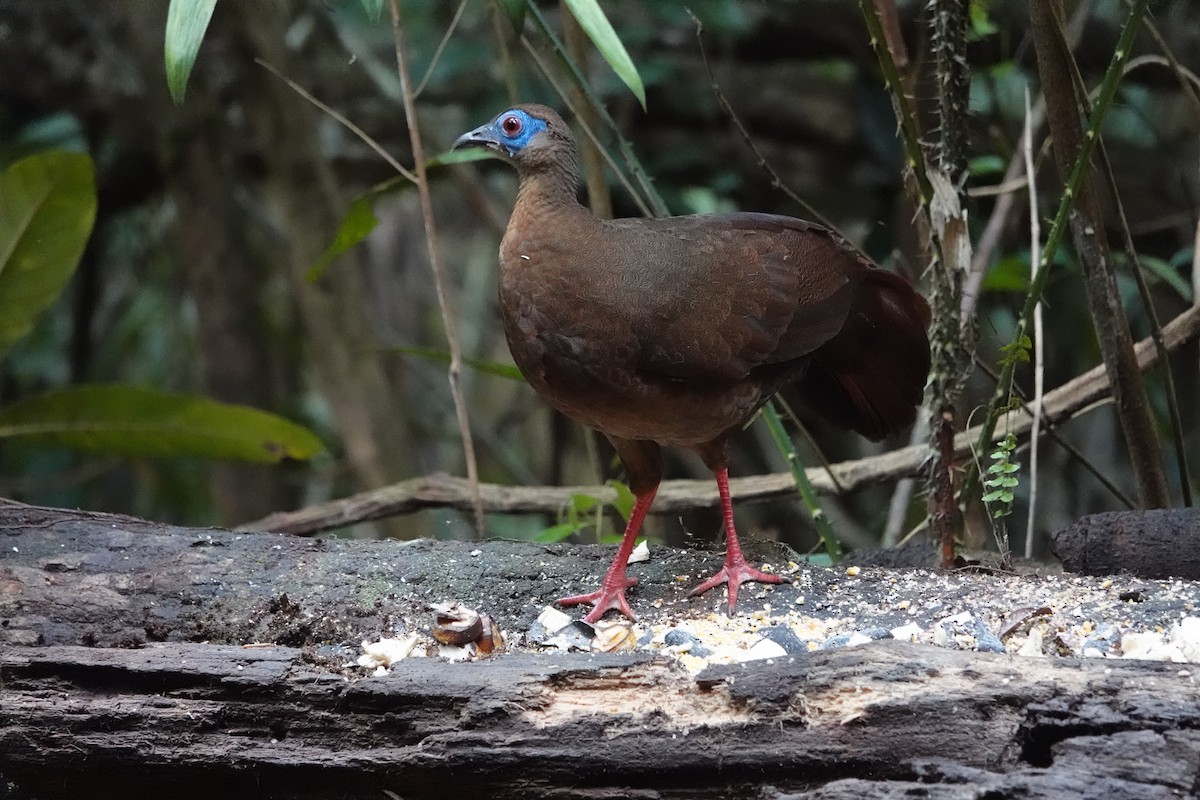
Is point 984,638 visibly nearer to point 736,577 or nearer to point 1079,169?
point 736,577

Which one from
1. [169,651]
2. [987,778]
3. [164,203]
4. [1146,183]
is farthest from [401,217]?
[987,778]

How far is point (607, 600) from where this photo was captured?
2.59m

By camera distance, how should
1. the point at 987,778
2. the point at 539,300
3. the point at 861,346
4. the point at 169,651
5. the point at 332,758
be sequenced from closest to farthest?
the point at 987,778 < the point at 332,758 < the point at 169,651 < the point at 539,300 < the point at 861,346

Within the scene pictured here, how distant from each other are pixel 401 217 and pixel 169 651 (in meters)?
5.41

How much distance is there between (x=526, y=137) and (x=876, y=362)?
1.07 m

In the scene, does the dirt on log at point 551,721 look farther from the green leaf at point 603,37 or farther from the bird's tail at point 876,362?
the bird's tail at point 876,362

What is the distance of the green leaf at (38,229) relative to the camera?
10.9 ft

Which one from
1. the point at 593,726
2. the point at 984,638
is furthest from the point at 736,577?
the point at 593,726

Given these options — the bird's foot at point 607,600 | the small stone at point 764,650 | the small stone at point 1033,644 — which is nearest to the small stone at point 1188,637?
the small stone at point 1033,644

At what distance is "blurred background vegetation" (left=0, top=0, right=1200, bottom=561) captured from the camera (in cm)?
480

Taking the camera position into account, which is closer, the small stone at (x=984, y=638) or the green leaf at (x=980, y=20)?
the small stone at (x=984, y=638)

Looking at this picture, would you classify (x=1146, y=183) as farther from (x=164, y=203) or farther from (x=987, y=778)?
(x=164, y=203)

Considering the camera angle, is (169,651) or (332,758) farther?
(169,651)

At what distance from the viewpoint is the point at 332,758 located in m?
1.95
